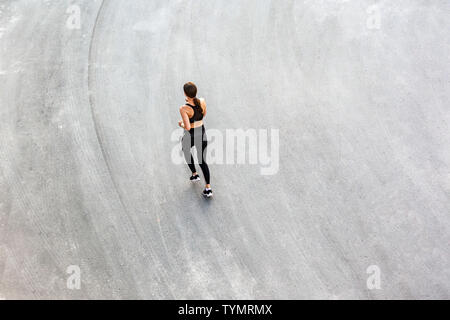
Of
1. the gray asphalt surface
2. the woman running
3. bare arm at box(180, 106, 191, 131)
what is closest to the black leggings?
the woman running

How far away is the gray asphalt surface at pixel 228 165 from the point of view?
6016mm

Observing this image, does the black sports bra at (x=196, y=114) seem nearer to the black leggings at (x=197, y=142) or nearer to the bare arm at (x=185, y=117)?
the bare arm at (x=185, y=117)

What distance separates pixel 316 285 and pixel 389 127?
349 centimetres

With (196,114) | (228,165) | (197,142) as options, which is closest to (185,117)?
(196,114)

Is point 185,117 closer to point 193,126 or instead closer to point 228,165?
point 193,126

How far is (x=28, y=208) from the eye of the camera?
679 cm

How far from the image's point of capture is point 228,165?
725 cm

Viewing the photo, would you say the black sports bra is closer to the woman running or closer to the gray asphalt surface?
the woman running

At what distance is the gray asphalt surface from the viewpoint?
602 cm

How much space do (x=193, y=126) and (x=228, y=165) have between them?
4.37 feet

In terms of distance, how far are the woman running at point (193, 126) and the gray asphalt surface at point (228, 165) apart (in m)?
0.45

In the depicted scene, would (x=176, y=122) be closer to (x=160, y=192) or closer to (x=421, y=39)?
(x=160, y=192)

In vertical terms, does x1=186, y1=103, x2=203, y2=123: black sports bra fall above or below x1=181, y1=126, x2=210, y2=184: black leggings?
above

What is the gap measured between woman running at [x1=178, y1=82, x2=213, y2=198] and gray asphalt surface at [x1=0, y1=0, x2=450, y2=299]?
1.47ft
